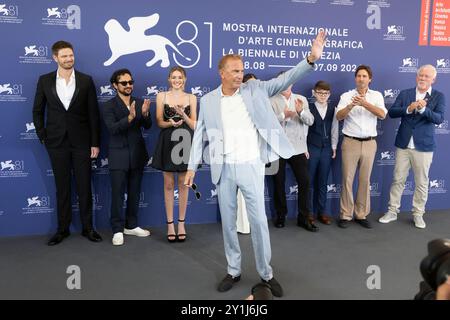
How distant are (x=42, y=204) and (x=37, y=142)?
0.65 meters

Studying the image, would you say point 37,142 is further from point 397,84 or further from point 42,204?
point 397,84

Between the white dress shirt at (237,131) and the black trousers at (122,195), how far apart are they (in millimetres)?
1596

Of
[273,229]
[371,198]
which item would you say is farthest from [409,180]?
[273,229]

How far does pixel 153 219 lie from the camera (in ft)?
15.9

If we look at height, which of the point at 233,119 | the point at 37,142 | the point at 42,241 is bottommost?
the point at 42,241

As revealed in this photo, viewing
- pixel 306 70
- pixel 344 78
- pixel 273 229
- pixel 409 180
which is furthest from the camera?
pixel 409 180

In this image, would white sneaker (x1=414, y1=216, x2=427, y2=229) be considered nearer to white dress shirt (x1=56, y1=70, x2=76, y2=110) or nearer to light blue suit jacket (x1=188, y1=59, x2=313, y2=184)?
light blue suit jacket (x1=188, y1=59, x2=313, y2=184)

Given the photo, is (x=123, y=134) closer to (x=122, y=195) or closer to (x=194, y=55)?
(x=122, y=195)

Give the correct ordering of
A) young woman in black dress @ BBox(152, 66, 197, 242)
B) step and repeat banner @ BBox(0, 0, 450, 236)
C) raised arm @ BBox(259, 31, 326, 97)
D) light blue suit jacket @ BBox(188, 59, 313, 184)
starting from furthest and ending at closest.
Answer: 1. step and repeat banner @ BBox(0, 0, 450, 236)
2. young woman in black dress @ BBox(152, 66, 197, 242)
3. light blue suit jacket @ BBox(188, 59, 313, 184)
4. raised arm @ BBox(259, 31, 326, 97)

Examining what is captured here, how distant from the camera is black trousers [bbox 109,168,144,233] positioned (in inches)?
169

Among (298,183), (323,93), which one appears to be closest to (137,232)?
(298,183)

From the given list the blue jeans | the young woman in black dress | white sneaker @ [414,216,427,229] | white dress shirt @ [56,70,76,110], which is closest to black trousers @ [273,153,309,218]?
the blue jeans

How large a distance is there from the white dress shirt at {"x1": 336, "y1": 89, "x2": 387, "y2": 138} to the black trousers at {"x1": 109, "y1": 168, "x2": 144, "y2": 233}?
234cm

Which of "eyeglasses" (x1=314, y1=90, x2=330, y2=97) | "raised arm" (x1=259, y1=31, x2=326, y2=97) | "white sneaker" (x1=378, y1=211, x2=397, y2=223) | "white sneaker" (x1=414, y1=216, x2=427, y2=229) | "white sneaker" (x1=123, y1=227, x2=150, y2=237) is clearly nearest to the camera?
"raised arm" (x1=259, y1=31, x2=326, y2=97)
